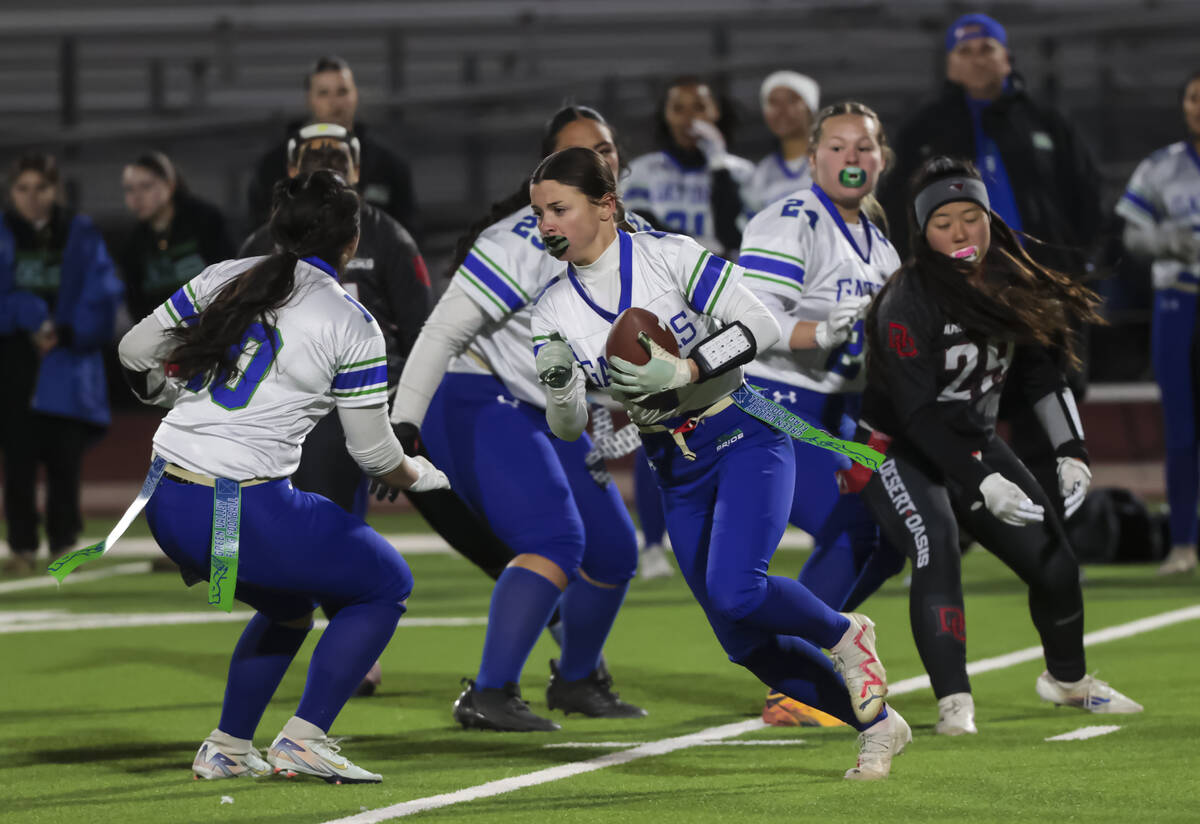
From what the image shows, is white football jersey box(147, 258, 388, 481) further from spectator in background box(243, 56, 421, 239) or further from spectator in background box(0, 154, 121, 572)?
spectator in background box(0, 154, 121, 572)

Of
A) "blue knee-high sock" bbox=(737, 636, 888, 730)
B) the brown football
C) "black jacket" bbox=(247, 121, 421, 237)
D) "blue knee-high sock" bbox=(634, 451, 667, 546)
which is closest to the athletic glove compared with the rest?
the brown football

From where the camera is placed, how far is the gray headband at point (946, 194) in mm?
5684

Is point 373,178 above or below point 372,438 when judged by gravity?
above

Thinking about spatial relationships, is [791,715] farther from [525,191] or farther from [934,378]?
[525,191]

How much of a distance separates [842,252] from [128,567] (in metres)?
6.14

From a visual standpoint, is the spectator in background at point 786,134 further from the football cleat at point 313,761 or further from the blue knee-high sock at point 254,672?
the football cleat at point 313,761

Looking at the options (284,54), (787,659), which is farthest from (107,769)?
(284,54)

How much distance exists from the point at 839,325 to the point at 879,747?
1.34 m

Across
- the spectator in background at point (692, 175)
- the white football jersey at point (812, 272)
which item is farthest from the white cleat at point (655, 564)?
the white football jersey at point (812, 272)

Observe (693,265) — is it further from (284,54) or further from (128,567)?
(284,54)

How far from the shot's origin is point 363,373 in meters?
4.76

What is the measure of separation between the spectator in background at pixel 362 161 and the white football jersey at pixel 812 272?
264 cm

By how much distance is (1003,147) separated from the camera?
335 inches

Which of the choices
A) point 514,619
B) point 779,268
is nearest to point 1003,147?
point 779,268
